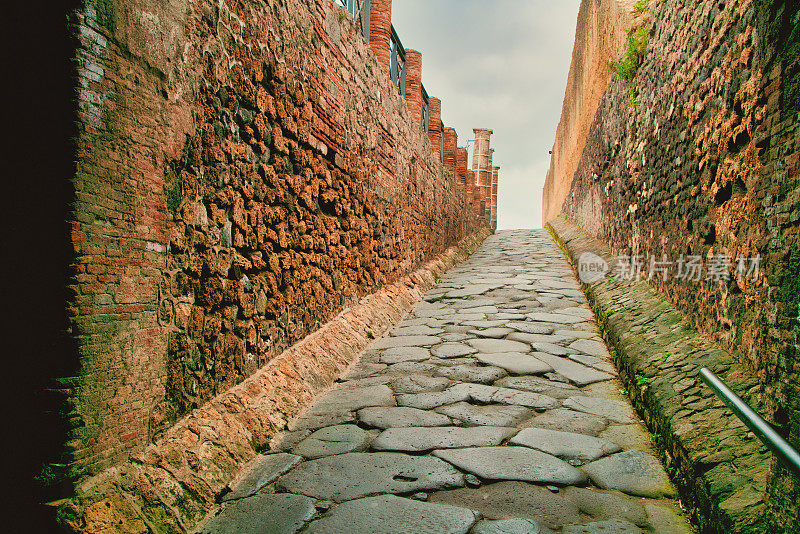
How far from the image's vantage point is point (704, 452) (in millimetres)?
1855

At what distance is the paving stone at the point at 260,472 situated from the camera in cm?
197

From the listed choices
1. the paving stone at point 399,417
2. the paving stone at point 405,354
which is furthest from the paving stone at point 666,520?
the paving stone at point 405,354

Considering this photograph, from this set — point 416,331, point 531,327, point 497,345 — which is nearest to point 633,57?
point 531,327

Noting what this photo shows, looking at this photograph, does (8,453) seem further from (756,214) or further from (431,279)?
(431,279)

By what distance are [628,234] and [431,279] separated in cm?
273

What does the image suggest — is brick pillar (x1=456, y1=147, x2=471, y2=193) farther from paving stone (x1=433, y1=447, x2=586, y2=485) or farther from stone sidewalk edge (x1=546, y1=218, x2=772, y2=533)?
paving stone (x1=433, y1=447, x2=586, y2=485)

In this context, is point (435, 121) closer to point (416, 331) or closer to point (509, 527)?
point (416, 331)

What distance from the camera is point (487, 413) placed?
106 inches

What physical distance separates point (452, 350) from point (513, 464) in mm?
1785

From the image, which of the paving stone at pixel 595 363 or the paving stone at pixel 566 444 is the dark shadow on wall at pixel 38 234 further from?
the paving stone at pixel 595 363

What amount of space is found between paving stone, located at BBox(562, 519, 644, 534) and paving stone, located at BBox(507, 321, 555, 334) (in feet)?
8.86

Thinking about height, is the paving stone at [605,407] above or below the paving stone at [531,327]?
below

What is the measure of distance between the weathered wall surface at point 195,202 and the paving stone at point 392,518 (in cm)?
74

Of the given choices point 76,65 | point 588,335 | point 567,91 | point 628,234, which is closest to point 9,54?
point 76,65
